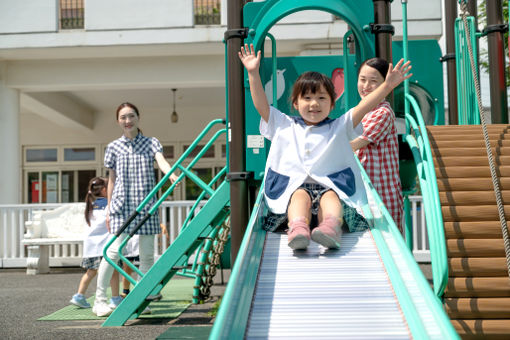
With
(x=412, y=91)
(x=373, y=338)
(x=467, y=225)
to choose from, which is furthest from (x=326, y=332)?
(x=412, y=91)

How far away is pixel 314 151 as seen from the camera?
11.9 feet

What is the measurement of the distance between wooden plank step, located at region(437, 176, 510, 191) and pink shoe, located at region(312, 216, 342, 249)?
1.95 meters

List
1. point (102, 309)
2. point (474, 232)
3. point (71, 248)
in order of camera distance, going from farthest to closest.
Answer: point (71, 248)
point (102, 309)
point (474, 232)

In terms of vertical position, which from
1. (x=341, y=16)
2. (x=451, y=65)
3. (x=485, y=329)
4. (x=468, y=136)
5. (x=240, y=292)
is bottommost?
(x=485, y=329)

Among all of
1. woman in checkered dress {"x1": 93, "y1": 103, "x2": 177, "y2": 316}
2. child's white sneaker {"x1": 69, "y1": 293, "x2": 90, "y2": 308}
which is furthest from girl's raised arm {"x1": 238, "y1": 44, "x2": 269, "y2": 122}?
child's white sneaker {"x1": 69, "y1": 293, "x2": 90, "y2": 308}

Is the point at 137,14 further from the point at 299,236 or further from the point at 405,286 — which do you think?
the point at 405,286

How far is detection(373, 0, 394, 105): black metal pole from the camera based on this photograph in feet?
16.6

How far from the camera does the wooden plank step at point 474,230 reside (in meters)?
4.34

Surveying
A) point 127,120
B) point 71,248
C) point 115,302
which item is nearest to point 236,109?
point 127,120

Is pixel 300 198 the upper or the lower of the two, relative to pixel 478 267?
upper

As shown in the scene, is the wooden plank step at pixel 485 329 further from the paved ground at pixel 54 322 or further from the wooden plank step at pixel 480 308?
the paved ground at pixel 54 322

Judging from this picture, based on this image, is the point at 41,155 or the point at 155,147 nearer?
the point at 155,147

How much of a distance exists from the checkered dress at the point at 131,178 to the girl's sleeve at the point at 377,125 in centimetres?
243

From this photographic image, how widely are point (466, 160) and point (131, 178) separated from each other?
317 cm
